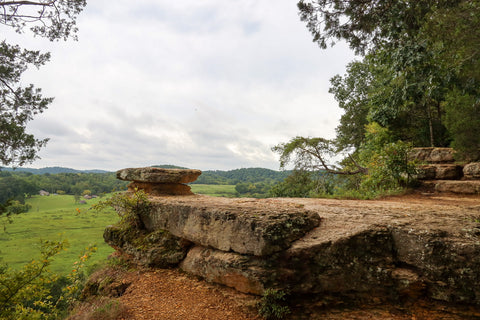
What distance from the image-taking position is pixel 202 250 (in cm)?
532

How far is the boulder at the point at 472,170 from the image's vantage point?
903 centimetres

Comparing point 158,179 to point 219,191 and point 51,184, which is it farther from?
point 51,184

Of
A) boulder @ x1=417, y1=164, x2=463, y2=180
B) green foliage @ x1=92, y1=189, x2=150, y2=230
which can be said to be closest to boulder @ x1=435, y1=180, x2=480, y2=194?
boulder @ x1=417, y1=164, x2=463, y2=180

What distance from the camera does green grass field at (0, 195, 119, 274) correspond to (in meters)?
39.4

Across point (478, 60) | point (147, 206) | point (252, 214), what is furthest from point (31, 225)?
point (478, 60)

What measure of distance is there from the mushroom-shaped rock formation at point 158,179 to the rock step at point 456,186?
993 centimetres

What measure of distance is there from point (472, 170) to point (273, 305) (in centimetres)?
1055

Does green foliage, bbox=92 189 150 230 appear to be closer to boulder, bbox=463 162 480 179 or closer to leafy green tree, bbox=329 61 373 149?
boulder, bbox=463 162 480 179

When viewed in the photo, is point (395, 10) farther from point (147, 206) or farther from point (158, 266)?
point (158, 266)

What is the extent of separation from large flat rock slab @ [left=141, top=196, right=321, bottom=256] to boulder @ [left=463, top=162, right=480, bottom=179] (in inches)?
343

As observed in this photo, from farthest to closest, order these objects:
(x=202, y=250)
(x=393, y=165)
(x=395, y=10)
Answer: (x=393, y=165) → (x=395, y=10) → (x=202, y=250)

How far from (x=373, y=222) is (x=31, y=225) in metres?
74.5

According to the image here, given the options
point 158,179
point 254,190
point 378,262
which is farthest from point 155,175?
point 254,190

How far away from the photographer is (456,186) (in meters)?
8.71
